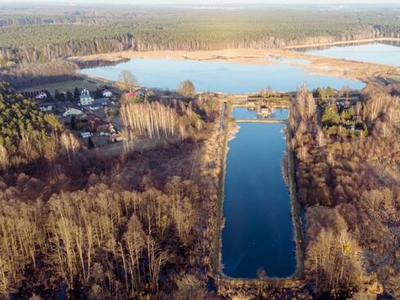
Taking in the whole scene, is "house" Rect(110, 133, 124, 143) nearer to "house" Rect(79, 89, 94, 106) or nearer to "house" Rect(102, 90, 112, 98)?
"house" Rect(79, 89, 94, 106)

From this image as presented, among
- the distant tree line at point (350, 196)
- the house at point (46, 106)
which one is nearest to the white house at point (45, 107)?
the house at point (46, 106)

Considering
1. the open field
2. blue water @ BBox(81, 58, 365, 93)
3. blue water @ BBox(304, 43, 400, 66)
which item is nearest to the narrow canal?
blue water @ BBox(81, 58, 365, 93)

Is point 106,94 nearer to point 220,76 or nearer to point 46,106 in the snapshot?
point 46,106

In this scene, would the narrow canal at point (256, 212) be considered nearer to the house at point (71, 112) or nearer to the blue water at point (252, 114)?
the blue water at point (252, 114)

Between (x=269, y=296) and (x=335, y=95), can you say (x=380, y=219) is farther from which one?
(x=335, y=95)

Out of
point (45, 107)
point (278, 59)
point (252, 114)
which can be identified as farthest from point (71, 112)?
point (278, 59)

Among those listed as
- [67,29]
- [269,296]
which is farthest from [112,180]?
[67,29]
